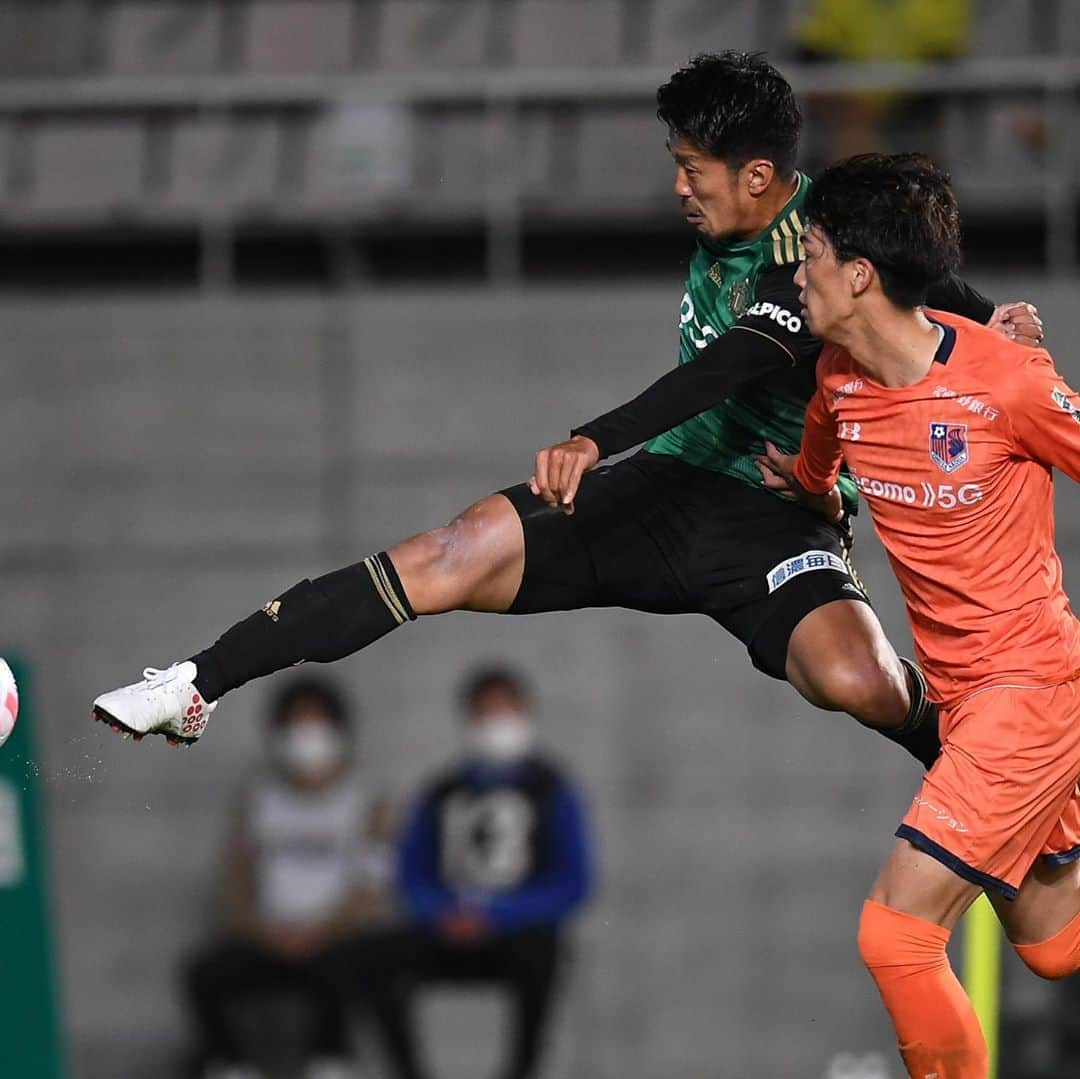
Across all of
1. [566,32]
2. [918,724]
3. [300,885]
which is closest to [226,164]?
[566,32]

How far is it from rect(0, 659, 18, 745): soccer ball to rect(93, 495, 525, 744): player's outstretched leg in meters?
0.32

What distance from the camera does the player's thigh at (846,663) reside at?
407 cm

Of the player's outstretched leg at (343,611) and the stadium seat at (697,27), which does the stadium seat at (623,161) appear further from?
the player's outstretched leg at (343,611)

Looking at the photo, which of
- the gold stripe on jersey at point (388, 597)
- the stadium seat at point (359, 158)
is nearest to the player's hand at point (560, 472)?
the gold stripe on jersey at point (388, 597)

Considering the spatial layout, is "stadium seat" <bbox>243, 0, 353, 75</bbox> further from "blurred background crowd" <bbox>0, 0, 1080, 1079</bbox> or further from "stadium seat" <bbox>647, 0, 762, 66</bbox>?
"stadium seat" <bbox>647, 0, 762, 66</bbox>

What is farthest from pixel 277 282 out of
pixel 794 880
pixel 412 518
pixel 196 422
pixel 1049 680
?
pixel 1049 680

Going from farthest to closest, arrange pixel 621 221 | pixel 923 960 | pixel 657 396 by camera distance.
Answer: pixel 621 221 < pixel 657 396 < pixel 923 960

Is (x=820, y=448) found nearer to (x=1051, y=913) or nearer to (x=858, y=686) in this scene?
(x=858, y=686)

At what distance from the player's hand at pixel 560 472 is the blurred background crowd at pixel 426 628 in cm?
421

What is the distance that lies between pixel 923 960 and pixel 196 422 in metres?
5.78

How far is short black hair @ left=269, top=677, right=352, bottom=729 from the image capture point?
8289mm

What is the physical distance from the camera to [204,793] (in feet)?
28.4

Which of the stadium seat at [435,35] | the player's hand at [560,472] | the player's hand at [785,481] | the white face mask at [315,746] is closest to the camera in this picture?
the player's hand at [560,472]

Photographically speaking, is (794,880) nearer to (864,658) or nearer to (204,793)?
(204,793)
